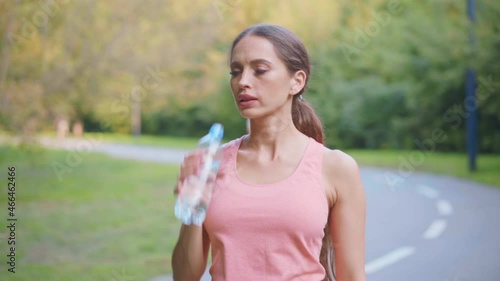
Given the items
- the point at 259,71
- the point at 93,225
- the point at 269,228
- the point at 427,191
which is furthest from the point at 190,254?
the point at 427,191

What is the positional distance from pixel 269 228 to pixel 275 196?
0.08m

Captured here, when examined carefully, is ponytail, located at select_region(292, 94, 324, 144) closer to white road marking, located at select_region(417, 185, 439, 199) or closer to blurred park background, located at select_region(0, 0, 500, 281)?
blurred park background, located at select_region(0, 0, 500, 281)

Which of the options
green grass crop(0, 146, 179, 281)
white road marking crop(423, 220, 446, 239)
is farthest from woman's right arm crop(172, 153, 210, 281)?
white road marking crop(423, 220, 446, 239)

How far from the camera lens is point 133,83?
792 inches

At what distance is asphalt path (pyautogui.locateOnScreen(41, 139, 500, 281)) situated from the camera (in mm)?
6906

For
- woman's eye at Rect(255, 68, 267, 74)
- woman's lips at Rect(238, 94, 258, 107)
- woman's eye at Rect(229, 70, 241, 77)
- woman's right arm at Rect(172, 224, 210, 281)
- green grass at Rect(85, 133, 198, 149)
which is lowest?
green grass at Rect(85, 133, 198, 149)

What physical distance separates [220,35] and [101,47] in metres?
4.03

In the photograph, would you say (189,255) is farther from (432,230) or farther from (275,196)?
(432,230)

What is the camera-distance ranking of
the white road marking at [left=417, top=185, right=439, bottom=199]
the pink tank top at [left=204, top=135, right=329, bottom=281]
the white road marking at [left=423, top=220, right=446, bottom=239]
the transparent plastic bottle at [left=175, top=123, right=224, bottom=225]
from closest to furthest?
1. the transparent plastic bottle at [left=175, top=123, right=224, bottom=225]
2. the pink tank top at [left=204, top=135, right=329, bottom=281]
3. the white road marking at [left=423, top=220, right=446, bottom=239]
4. the white road marking at [left=417, top=185, right=439, bottom=199]

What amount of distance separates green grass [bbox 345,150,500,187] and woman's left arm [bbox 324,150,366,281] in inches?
491

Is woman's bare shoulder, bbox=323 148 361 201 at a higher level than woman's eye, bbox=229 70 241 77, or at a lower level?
lower

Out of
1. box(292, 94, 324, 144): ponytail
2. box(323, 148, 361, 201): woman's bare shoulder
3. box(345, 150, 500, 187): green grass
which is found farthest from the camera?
box(345, 150, 500, 187): green grass

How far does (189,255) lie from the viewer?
1843 millimetres

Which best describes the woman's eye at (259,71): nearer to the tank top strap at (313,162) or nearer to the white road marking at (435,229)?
the tank top strap at (313,162)
